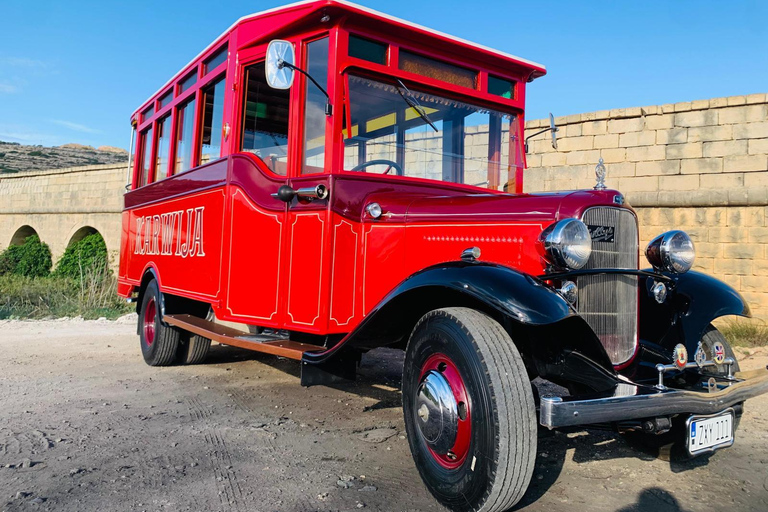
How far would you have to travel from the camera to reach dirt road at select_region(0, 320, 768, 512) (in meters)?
2.65

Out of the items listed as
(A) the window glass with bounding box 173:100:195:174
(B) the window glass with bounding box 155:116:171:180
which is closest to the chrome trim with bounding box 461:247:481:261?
(A) the window glass with bounding box 173:100:195:174

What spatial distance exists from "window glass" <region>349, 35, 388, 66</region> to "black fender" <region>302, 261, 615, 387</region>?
5.24 ft

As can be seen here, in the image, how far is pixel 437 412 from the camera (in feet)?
8.35

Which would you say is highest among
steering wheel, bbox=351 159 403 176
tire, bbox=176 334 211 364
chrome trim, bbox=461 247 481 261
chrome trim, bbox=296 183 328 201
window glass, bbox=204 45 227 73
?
window glass, bbox=204 45 227 73

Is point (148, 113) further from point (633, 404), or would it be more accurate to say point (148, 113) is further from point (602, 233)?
point (633, 404)

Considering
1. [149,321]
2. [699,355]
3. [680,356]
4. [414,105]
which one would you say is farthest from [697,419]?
[149,321]

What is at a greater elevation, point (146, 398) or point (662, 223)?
point (662, 223)

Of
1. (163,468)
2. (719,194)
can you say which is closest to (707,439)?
(163,468)

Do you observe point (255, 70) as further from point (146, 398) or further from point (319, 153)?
point (146, 398)

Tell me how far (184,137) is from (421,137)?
261 centimetres

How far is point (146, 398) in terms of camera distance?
4.48 m

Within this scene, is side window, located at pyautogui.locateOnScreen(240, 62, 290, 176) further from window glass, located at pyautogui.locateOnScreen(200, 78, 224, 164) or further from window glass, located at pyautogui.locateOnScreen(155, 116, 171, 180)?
window glass, located at pyautogui.locateOnScreen(155, 116, 171, 180)

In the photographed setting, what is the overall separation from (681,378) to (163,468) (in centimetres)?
264

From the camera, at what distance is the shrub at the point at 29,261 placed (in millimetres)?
20797
